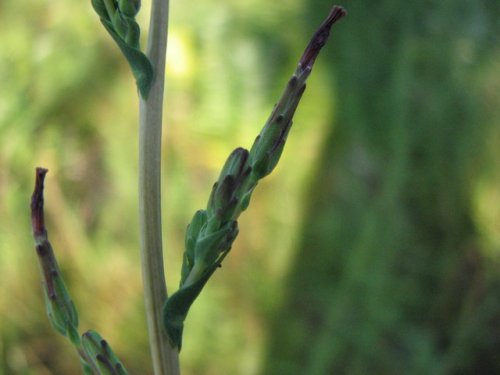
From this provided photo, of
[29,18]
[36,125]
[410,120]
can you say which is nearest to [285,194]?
[410,120]

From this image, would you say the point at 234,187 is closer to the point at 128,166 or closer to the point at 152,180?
the point at 152,180

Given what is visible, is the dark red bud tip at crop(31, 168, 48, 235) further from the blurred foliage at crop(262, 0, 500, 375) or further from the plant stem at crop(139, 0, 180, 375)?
the blurred foliage at crop(262, 0, 500, 375)

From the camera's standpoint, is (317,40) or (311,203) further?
(311,203)

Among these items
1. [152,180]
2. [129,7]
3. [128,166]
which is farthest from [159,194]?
[128,166]

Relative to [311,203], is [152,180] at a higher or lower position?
higher

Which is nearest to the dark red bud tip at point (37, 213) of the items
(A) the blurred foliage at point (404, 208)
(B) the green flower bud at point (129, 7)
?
(B) the green flower bud at point (129, 7)

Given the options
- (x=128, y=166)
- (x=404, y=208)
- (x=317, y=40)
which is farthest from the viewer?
(x=128, y=166)
